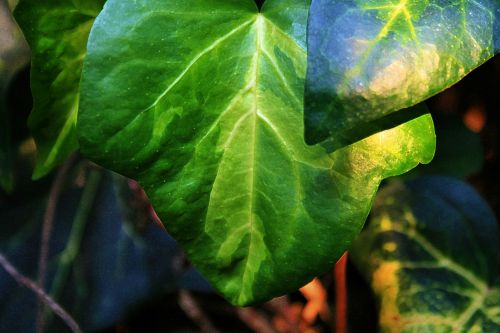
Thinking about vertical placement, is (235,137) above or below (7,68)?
above

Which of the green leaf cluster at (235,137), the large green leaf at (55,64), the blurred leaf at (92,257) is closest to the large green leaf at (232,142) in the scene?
the green leaf cluster at (235,137)

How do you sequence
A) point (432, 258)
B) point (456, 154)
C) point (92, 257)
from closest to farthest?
point (432, 258) < point (92, 257) < point (456, 154)

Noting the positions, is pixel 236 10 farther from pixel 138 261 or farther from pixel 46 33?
pixel 138 261

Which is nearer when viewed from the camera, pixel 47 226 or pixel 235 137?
pixel 235 137

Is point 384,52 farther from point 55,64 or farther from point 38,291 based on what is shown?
point 38,291

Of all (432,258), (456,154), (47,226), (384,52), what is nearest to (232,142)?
(384,52)

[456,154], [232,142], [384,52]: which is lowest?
[456,154]

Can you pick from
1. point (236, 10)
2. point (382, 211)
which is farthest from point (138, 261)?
point (236, 10)
